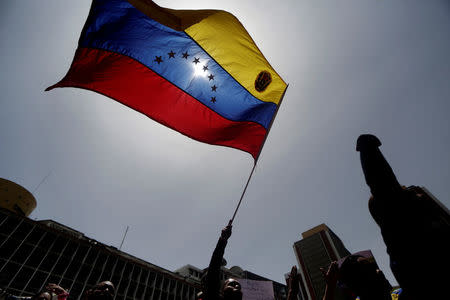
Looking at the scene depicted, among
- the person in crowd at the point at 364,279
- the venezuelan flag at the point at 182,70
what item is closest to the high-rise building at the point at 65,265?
the venezuelan flag at the point at 182,70

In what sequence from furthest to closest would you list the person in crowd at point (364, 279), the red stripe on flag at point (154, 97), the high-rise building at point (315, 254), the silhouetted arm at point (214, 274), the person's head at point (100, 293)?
the high-rise building at point (315, 254) < the red stripe on flag at point (154, 97) < the person's head at point (100, 293) < the silhouetted arm at point (214, 274) < the person in crowd at point (364, 279)

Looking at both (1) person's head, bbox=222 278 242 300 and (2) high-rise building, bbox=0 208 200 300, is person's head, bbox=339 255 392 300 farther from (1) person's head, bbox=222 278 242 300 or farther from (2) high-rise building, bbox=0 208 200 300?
(2) high-rise building, bbox=0 208 200 300

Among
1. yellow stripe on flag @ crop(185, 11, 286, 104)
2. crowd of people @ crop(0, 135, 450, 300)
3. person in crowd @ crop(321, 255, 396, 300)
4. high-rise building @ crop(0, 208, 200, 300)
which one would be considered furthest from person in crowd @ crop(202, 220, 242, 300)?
high-rise building @ crop(0, 208, 200, 300)

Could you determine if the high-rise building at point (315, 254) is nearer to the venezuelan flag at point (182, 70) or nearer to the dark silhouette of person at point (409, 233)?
the venezuelan flag at point (182, 70)

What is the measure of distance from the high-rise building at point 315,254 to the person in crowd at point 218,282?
77693 mm

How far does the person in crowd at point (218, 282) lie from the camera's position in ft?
7.77

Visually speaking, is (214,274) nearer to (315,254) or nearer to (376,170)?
(376,170)

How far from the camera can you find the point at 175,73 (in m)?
4.61

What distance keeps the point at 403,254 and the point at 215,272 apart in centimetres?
193

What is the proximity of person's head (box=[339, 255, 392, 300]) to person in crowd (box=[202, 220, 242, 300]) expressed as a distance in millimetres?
1237

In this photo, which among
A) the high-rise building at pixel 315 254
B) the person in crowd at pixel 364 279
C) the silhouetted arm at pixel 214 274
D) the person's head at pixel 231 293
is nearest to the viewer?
the person in crowd at pixel 364 279

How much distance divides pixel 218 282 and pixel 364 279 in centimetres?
142

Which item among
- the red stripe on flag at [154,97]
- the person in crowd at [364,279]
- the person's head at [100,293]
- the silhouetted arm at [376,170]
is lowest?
the person in crowd at [364,279]

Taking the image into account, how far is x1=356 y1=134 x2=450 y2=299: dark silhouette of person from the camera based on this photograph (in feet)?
3.24
